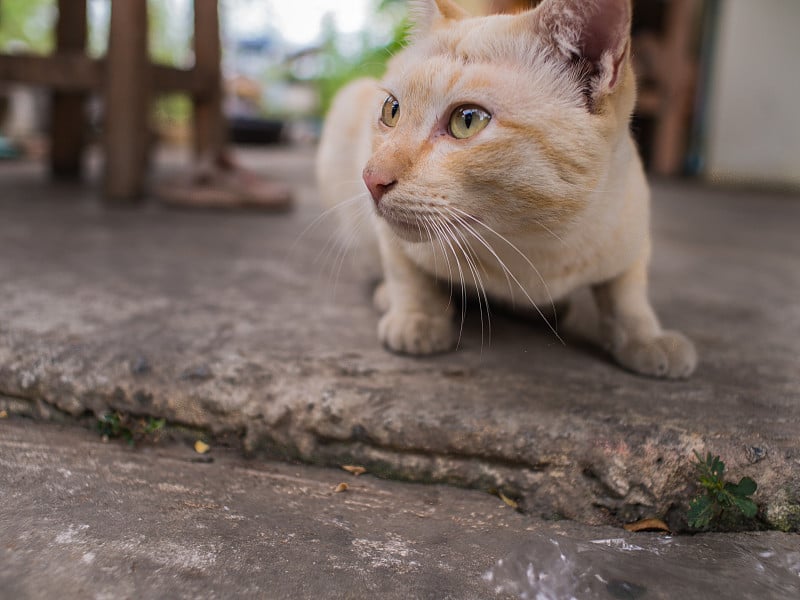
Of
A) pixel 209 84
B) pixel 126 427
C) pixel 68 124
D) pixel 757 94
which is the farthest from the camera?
pixel 757 94

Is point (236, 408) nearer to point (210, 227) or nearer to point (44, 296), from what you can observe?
point (44, 296)

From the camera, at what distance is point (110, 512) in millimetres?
927

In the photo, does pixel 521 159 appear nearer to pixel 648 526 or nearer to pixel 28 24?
pixel 648 526

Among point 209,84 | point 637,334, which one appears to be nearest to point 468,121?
point 637,334

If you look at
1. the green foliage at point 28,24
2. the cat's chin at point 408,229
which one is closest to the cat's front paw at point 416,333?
the cat's chin at point 408,229

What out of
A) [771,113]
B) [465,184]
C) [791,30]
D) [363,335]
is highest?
[791,30]

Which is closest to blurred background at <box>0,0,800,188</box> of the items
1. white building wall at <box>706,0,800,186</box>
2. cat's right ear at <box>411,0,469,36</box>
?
white building wall at <box>706,0,800,186</box>

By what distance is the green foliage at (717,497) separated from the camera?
3.08 ft

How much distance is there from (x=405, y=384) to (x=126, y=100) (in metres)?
2.05

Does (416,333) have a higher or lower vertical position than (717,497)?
higher

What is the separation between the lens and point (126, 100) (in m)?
2.65

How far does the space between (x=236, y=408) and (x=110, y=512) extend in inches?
10.5

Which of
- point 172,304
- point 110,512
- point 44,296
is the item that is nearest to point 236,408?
point 110,512

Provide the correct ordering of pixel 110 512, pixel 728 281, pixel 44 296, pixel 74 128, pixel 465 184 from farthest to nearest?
pixel 74 128
pixel 728 281
pixel 44 296
pixel 465 184
pixel 110 512
